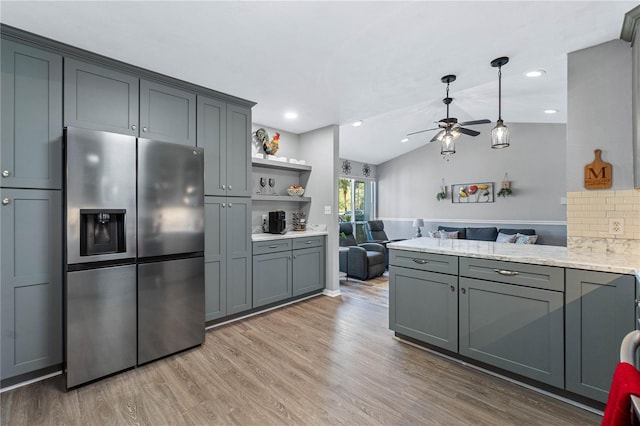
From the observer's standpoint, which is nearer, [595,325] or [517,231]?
[595,325]

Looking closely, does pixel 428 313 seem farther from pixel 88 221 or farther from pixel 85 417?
pixel 88 221

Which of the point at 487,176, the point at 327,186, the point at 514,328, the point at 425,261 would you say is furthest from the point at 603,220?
the point at 487,176

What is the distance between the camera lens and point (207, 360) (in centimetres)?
247

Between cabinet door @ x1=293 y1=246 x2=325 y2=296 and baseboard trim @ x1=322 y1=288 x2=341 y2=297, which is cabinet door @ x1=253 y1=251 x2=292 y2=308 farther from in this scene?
baseboard trim @ x1=322 y1=288 x2=341 y2=297

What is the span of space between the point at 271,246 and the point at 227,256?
1.96 ft

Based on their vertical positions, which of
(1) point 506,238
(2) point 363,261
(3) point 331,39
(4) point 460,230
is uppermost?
(3) point 331,39

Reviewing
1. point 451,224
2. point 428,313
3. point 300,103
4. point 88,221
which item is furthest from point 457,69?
point 451,224

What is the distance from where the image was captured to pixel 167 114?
9.06 ft

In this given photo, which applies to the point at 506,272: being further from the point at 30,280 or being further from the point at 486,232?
the point at 486,232

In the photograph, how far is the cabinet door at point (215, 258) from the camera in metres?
3.02

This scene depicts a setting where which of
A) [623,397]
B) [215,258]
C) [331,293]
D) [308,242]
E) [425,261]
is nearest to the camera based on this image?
[623,397]

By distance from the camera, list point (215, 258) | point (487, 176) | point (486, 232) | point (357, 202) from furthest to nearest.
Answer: point (357, 202) < point (487, 176) < point (486, 232) < point (215, 258)

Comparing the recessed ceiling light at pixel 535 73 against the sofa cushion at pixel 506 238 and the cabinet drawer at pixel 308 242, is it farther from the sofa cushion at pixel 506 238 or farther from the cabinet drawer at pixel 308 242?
the sofa cushion at pixel 506 238

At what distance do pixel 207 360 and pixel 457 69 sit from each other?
3.33 m
